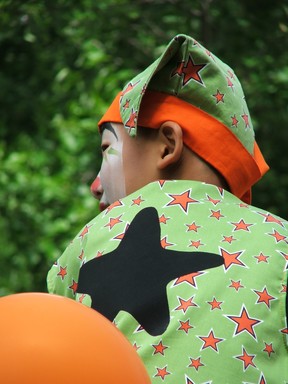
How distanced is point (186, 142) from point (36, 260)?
18.3 ft

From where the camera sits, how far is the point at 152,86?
3.44 metres

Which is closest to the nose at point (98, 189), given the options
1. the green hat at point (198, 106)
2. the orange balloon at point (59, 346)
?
the green hat at point (198, 106)

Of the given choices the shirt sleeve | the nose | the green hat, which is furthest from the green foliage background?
the shirt sleeve

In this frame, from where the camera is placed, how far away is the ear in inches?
131

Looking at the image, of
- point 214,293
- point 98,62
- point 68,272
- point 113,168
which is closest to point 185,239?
point 214,293

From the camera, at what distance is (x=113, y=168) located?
3.48 metres

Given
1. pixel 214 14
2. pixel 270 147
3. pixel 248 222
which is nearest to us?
pixel 248 222

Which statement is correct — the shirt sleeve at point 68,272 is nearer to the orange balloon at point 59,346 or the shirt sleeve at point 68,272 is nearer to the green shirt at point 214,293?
the green shirt at point 214,293

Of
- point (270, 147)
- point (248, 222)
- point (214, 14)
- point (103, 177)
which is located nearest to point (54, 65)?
point (214, 14)

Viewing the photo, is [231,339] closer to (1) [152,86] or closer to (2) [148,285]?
(2) [148,285]

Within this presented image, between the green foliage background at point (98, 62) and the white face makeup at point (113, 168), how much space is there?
2.96m

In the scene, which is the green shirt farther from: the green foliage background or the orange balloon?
the green foliage background

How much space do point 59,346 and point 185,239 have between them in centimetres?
91

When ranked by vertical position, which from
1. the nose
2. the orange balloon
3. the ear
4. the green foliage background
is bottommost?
the green foliage background
